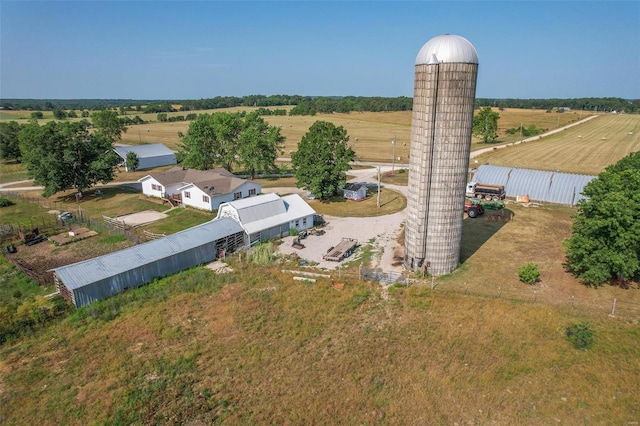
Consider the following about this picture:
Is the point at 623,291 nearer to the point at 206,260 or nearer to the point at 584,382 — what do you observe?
the point at 584,382

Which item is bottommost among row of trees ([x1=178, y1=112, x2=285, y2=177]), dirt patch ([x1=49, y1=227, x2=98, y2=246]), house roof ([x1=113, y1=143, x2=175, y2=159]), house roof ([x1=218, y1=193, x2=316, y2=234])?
dirt patch ([x1=49, y1=227, x2=98, y2=246])

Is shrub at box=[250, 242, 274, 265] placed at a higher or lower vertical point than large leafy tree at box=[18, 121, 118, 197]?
lower

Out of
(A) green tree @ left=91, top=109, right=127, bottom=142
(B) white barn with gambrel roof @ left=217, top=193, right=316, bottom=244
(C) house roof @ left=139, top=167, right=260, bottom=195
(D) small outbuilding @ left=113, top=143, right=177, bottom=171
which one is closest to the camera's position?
(B) white barn with gambrel roof @ left=217, top=193, right=316, bottom=244

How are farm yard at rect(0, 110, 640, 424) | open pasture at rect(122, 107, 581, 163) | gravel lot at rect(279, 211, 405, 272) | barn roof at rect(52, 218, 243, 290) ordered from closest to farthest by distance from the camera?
farm yard at rect(0, 110, 640, 424)
barn roof at rect(52, 218, 243, 290)
gravel lot at rect(279, 211, 405, 272)
open pasture at rect(122, 107, 581, 163)

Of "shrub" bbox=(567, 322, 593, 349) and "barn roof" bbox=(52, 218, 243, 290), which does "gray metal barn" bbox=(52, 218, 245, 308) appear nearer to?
"barn roof" bbox=(52, 218, 243, 290)

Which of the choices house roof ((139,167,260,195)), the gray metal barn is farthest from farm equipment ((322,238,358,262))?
house roof ((139,167,260,195))

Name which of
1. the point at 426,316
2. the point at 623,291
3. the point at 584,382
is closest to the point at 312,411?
the point at 426,316

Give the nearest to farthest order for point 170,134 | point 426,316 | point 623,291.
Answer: point 426,316
point 623,291
point 170,134
